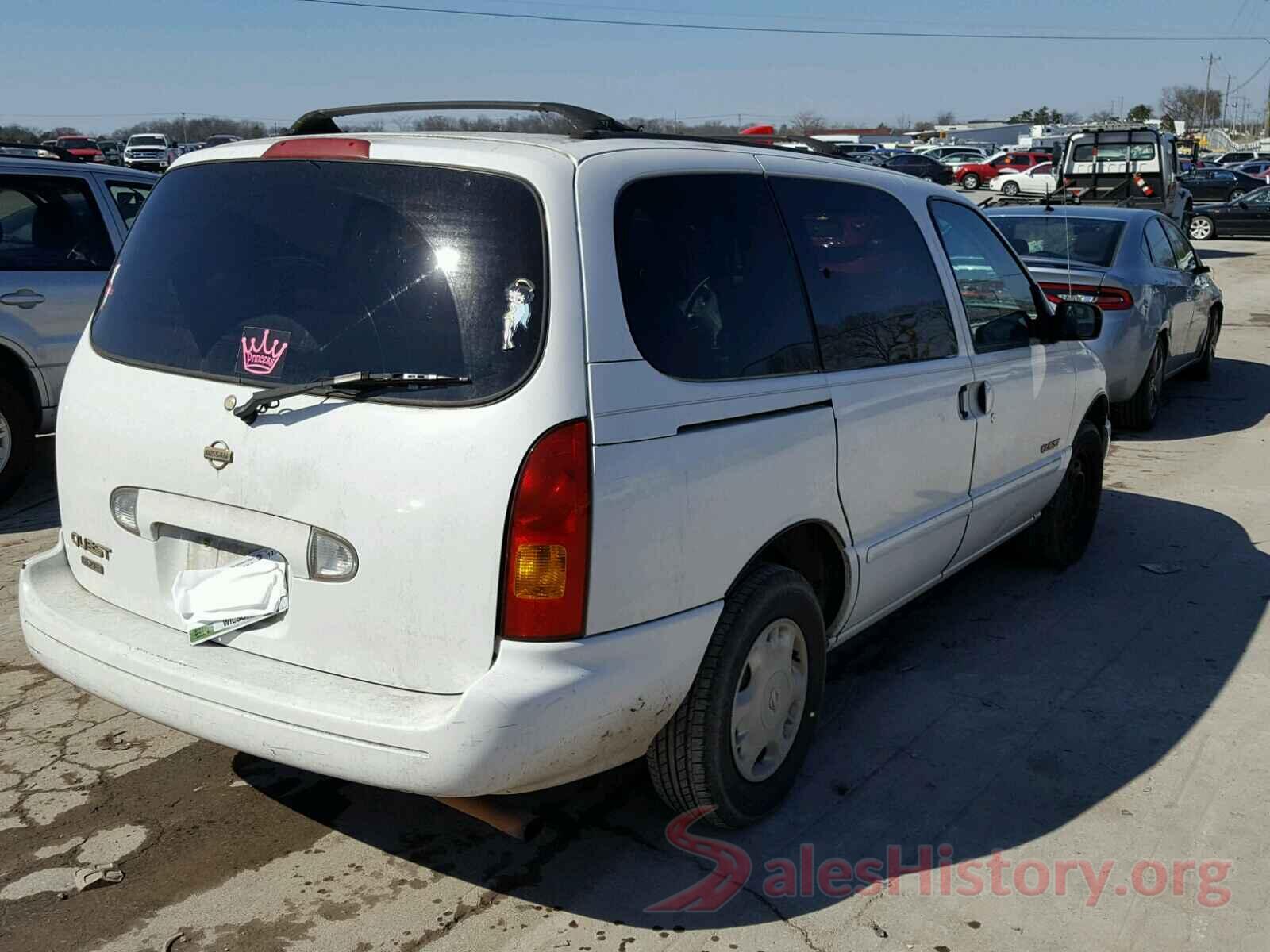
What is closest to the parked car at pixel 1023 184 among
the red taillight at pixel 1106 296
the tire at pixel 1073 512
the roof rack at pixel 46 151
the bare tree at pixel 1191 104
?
the red taillight at pixel 1106 296

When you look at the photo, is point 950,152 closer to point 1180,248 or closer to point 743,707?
point 1180,248

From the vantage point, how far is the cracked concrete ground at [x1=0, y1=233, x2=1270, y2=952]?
3059 millimetres

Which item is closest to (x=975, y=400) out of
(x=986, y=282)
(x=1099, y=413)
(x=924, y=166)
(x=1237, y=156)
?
(x=986, y=282)

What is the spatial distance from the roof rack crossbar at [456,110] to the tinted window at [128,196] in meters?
4.17

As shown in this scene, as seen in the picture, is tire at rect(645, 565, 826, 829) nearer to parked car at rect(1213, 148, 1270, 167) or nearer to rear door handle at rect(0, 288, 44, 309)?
rear door handle at rect(0, 288, 44, 309)

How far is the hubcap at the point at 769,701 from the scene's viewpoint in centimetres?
340

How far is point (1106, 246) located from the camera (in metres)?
9.09

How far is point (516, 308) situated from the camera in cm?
278

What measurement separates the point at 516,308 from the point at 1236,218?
94.5 ft

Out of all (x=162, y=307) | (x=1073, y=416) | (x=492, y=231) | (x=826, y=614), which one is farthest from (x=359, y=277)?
(x=1073, y=416)

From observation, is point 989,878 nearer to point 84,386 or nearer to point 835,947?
point 835,947

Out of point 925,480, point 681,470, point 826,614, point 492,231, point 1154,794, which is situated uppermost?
point 492,231

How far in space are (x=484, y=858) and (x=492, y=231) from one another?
1.72m

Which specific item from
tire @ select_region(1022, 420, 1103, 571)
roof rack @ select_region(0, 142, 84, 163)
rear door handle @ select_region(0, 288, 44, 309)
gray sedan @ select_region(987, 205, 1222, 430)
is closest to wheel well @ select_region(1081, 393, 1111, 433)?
tire @ select_region(1022, 420, 1103, 571)
